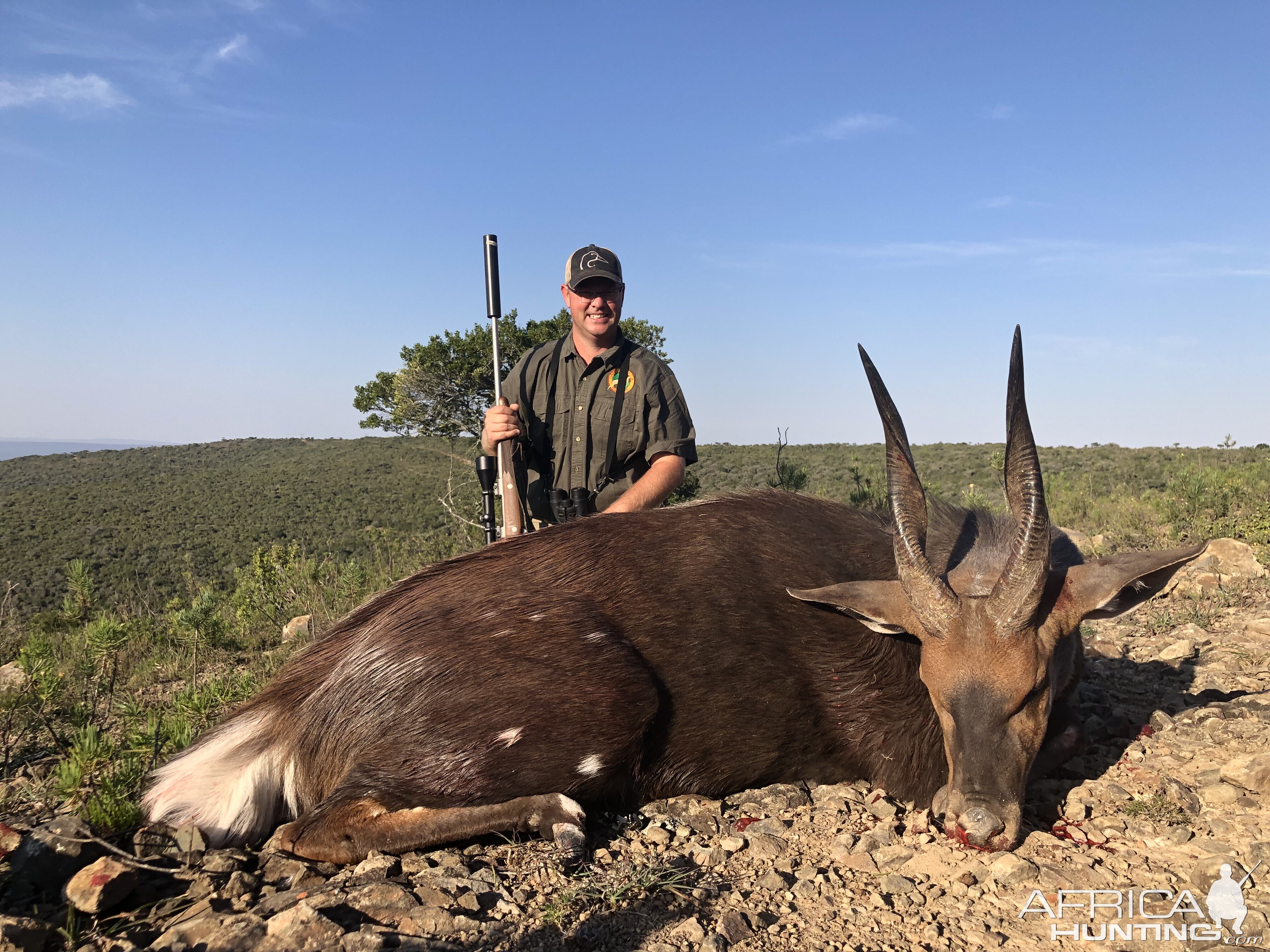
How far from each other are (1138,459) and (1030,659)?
2818cm

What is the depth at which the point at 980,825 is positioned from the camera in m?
2.97

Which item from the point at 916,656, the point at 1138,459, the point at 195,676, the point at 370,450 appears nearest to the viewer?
the point at 916,656

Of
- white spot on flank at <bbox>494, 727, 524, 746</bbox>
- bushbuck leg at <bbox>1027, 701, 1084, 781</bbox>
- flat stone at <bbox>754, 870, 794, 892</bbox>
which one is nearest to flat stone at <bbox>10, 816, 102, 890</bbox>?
white spot on flank at <bbox>494, 727, 524, 746</bbox>

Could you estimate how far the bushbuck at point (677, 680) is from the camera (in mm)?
3125

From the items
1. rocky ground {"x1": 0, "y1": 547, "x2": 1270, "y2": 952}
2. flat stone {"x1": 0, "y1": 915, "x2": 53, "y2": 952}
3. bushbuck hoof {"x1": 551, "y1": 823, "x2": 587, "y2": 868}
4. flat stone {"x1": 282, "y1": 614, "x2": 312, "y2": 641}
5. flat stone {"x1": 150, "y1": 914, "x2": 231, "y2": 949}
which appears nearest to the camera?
flat stone {"x1": 0, "y1": 915, "x2": 53, "y2": 952}

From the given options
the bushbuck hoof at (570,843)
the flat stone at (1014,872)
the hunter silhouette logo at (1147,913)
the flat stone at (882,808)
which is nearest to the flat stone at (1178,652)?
the hunter silhouette logo at (1147,913)

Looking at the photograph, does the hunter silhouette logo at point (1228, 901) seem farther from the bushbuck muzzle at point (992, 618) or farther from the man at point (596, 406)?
the man at point (596, 406)

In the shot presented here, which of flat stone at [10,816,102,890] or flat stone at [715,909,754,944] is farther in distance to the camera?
flat stone at [10,816,102,890]

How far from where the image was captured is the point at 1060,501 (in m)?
11.1

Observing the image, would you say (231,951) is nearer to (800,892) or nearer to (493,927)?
(493,927)

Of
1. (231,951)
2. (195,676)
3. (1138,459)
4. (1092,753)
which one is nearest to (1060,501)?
(1092,753)

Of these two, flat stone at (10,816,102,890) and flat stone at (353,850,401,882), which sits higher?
flat stone at (10,816,102,890)

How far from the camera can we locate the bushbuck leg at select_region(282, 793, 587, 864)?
9.79 feet

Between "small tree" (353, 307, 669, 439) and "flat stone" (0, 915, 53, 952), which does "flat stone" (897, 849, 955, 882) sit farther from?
"small tree" (353, 307, 669, 439)
